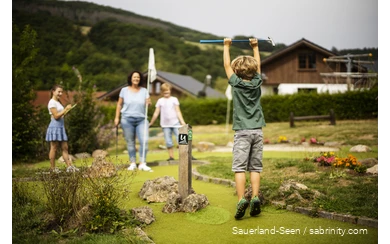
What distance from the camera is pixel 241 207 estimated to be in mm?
4391

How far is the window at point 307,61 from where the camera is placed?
23250 millimetres

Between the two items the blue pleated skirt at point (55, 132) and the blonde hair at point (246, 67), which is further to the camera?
the blue pleated skirt at point (55, 132)

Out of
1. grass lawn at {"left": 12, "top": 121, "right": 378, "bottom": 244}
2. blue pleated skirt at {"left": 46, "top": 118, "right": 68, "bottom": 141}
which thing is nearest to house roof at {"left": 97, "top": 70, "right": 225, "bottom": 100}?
blue pleated skirt at {"left": 46, "top": 118, "right": 68, "bottom": 141}

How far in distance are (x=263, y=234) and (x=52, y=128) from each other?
4.85 m

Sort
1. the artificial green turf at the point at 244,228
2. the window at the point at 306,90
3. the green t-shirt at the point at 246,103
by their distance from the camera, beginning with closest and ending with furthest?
the artificial green turf at the point at 244,228 < the green t-shirt at the point at 246,103 < the window at the point at 306,90

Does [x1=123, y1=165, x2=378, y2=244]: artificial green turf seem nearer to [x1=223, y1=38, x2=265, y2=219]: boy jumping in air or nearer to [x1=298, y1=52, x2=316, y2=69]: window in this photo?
[x1=223, y1=38, x2=265, y2=219]: boy jumping in air

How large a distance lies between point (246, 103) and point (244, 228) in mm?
1326

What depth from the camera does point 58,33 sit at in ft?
29.0

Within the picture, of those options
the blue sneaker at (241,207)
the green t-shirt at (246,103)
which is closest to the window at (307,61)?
the green t-shirt at (246,103)

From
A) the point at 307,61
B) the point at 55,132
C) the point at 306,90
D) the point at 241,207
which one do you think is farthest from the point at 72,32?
the point at 306,90

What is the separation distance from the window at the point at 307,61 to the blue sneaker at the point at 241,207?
19.8 m

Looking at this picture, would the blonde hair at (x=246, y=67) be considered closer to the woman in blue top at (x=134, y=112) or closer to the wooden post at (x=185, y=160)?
the wooden post at (x=185, y=160)

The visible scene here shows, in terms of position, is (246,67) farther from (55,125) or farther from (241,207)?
(55,125)

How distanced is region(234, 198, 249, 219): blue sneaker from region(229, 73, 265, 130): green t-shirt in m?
0.78
